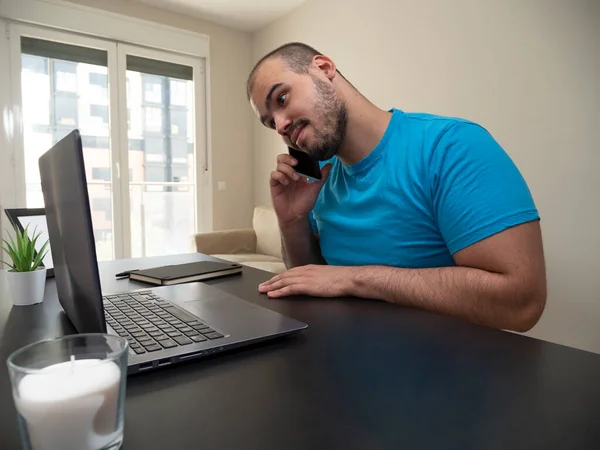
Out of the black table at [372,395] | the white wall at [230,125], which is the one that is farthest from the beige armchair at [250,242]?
the black table at [372,395]

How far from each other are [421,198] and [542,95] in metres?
1.66

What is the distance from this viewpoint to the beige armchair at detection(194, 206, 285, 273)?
11.7 feet

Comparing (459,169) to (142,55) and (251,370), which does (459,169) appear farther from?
(142,55)

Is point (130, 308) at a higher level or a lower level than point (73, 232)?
lower

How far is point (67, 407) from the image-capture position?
0.29m

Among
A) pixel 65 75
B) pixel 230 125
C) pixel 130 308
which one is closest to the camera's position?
pixel 130 308

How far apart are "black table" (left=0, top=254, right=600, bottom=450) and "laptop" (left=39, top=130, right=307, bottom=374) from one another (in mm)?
22

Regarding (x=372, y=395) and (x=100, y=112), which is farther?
(x=100, y=112)

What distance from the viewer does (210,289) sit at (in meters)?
0.83

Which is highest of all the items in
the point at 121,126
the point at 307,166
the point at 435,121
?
the point at 121,126

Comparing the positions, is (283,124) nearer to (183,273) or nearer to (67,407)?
(183,273)

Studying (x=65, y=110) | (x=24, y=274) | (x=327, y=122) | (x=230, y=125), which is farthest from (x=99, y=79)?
(x=24, y=274)

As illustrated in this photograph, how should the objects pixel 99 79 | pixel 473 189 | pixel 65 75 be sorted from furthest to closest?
pixel 99 79, pixel 65 75, pixel 473 189

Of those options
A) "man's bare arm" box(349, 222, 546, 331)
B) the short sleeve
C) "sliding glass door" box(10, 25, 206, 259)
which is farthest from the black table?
"sliding glass door" box(10, 25, 206, 259)
